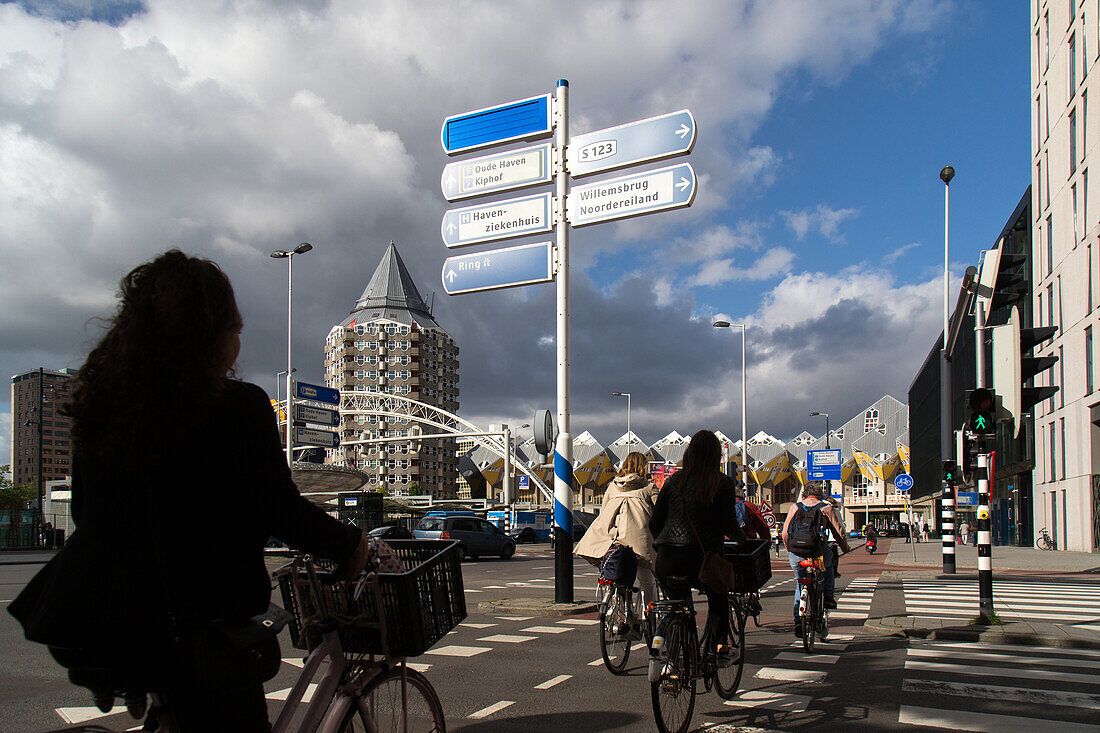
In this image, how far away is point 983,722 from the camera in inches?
215

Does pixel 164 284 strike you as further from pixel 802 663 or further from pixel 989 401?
pixel 989 401

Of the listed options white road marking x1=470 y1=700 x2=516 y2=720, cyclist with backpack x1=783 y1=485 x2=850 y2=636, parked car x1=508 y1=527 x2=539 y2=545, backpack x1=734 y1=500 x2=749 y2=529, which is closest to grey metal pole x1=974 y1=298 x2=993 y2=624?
cyclist with backpack x1=783 y1=485 x2=850 y2=636

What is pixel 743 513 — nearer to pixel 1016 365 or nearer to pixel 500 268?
pixel 1016 365

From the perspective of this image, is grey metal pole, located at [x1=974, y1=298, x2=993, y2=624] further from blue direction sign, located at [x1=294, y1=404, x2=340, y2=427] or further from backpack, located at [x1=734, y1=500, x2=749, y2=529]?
blue direction sign, located at [x1=294, y1=404, x2=340, y2=427]

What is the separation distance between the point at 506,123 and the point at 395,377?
407ft

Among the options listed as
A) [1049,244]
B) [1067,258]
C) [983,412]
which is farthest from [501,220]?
[1049,244]

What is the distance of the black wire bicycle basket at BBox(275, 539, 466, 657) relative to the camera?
2941mm

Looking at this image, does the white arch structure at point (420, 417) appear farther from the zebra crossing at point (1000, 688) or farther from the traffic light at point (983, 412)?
the zebra crossing at point (1000, 688)

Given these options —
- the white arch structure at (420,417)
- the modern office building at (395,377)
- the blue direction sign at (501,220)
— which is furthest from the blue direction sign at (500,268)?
the modern office building at (395,377)

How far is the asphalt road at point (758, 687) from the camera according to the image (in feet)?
17.9

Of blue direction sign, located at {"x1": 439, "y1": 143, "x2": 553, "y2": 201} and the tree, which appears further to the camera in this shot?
the tree

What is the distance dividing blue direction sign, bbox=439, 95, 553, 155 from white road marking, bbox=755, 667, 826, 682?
825 centimetres

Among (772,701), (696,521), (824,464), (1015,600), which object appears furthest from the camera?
(824,464)

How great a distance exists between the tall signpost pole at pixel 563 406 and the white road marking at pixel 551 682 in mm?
4978
